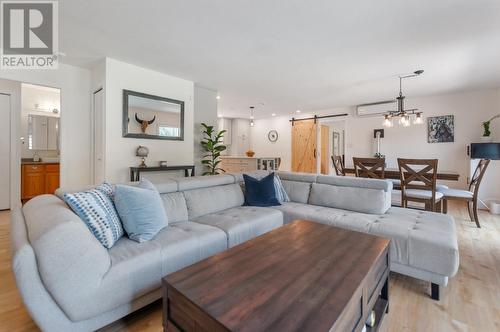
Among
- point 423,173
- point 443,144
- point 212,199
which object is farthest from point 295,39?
point 443,144

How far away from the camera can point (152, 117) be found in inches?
155

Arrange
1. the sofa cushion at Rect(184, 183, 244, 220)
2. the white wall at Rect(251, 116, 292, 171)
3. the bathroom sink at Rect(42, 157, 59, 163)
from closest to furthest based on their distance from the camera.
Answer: the sofa cushion at Rect(184, 183, 244, 220), the bathroom sink at Rect(42, 157, 59, 163), the white wall at Rect(251, 116, 292, 171)

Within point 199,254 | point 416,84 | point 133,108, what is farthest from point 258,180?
point 416,84

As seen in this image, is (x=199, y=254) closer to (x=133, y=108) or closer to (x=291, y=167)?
(x=133, y=108)

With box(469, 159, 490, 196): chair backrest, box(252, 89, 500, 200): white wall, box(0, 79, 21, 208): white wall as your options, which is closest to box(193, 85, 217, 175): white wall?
box(0, 79, 21, 208): white wall

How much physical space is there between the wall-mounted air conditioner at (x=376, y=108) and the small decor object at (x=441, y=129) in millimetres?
840

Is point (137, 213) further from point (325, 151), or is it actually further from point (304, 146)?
point (325, 151)

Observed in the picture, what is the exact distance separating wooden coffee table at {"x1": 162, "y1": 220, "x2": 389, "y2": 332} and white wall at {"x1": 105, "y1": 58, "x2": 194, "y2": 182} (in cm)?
290

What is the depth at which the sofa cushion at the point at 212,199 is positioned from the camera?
245 centimetres

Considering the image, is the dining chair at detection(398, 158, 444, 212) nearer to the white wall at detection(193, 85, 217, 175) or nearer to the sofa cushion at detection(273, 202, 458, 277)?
the sofa cushion at detection(273, 202, 458, 277)

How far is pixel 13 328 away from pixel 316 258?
191cm

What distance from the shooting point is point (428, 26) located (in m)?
2.44

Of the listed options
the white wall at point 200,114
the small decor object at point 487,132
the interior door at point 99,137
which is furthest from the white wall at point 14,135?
the small decor object at point 487,132

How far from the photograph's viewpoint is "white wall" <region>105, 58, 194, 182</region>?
3.44 m
